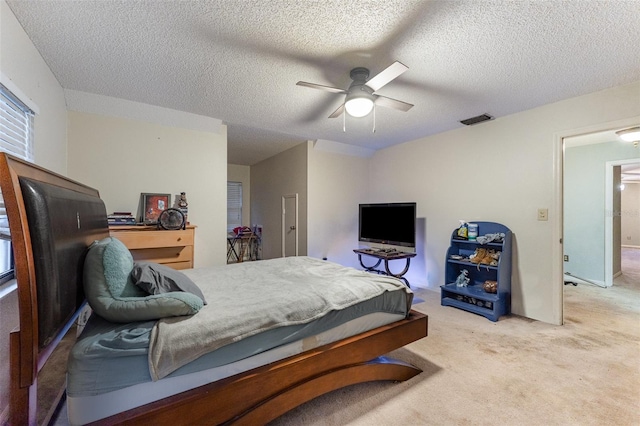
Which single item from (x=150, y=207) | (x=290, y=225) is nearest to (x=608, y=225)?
(x=290, y=225)

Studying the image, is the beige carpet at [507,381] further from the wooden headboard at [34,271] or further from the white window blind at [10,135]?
the white window blind at [10,135]

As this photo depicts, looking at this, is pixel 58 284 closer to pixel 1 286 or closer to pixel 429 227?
pixel 1 286

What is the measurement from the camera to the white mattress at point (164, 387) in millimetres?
955

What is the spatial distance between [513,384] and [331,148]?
3.76 meters

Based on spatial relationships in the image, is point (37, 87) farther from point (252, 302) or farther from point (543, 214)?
point (543, 214)

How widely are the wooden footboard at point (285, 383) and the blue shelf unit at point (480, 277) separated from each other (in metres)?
1.53

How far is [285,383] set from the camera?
1.34m

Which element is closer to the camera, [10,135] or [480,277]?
[10,135]

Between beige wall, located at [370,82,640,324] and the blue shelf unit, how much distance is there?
0.44 feet

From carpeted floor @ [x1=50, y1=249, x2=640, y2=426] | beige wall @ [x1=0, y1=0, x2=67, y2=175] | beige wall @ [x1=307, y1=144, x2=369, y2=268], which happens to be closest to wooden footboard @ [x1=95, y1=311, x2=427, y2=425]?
carpeted floor @ [x1=50, y1=249, x2=640, y2=426]

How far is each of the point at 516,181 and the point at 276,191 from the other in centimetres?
399

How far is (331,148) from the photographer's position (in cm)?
450

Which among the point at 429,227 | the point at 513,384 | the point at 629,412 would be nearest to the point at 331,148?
the point at 429,227

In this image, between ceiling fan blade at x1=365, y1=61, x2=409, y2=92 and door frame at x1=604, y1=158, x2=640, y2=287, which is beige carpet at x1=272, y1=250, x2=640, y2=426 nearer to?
door frame at x1=604, y1=158, x2=640, y2=287
